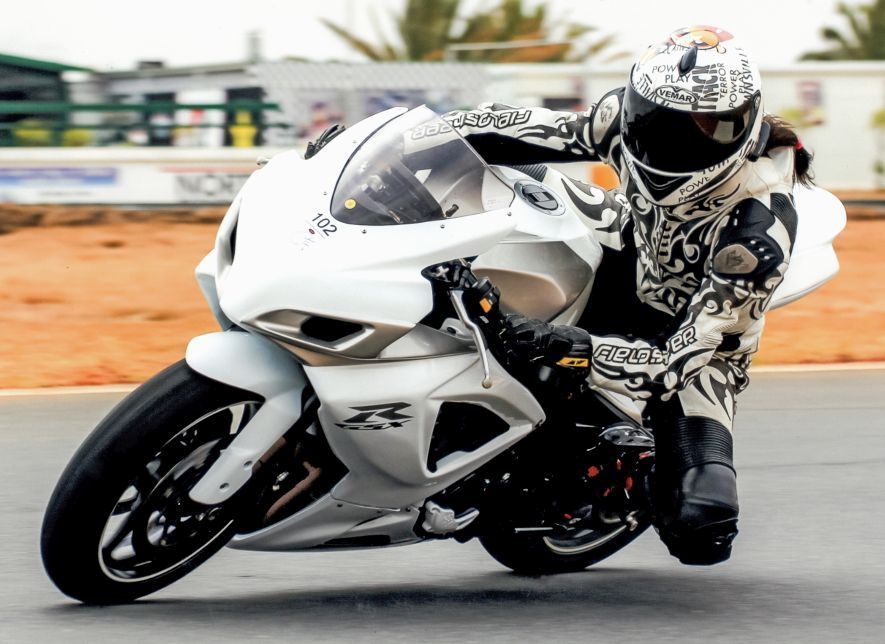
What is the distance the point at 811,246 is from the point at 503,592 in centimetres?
138

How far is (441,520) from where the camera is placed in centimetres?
364

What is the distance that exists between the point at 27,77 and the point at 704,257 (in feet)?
55.1

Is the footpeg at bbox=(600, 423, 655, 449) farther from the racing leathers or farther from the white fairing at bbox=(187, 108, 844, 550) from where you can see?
the white fairing at bbox=(187, 108, 844, 550)

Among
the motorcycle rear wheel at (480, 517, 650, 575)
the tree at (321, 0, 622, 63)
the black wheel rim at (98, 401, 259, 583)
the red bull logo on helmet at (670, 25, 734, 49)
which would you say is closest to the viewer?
the black wheel rim at (98, 401, 259, 583)

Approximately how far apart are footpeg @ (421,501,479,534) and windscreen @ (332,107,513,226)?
77 centimetres

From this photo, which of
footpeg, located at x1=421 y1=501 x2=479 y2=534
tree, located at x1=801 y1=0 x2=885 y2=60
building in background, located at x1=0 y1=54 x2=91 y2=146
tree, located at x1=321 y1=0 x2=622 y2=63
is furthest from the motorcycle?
tree, located at x1=801 y1=0 x2=885 y2=60

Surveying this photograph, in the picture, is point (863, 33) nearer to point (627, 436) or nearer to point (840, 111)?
point (840, 111)

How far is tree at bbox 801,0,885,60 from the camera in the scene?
1353 inches

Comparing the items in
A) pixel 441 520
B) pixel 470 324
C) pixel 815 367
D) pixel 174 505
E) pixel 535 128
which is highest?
pixel 535 128

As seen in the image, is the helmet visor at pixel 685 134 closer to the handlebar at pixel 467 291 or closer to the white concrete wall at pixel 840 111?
the handlebar at pixel 467 291

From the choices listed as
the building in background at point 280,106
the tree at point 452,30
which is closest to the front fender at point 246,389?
the building in background at point 280,106

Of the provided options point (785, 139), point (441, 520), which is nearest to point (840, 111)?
point (785, 139)

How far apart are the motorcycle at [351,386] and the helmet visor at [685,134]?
13.2 inches

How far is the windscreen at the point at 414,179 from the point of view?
3420mm
